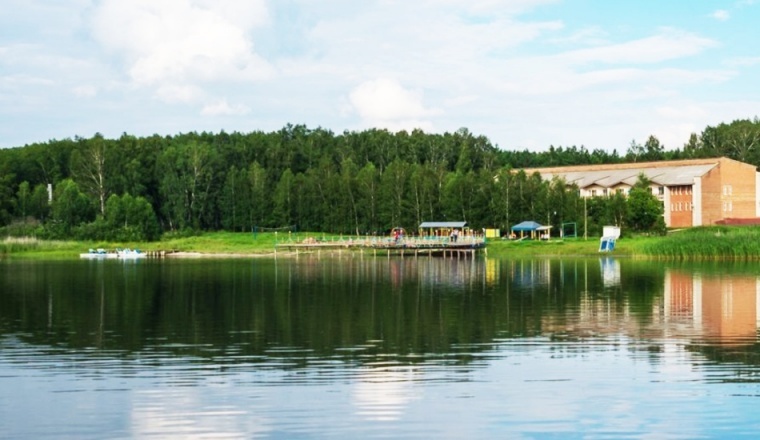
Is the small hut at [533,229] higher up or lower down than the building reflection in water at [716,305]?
higher up

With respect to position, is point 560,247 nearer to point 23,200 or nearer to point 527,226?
point 527,226

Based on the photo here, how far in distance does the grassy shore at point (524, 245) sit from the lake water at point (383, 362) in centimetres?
2555

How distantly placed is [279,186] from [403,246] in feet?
86.4

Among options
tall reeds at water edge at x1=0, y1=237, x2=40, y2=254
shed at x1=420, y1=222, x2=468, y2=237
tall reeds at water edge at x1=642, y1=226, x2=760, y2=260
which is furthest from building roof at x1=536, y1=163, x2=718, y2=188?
tall reeds at water edge at x1=0, y1=237, x2=40, y2=254

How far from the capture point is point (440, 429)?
17891 millimetres

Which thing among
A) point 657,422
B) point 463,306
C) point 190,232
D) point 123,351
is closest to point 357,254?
point 190,232

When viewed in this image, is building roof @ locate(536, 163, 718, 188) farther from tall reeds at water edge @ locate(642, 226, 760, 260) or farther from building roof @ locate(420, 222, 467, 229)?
tall reeds at water edge @ locate(642, 226, 760, 260)

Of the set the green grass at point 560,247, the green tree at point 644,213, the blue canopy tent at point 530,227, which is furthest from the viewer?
the blue canopy tent at point 530,227

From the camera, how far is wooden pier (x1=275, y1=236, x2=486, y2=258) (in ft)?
318

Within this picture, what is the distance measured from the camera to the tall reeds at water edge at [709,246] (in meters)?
74.6

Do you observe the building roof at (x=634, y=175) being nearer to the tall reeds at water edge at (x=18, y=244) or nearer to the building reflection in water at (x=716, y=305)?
the tall reeds at water edge at (x=18, y=244)

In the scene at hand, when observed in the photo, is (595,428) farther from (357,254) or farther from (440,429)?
(357,254)

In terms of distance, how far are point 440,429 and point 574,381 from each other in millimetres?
5672

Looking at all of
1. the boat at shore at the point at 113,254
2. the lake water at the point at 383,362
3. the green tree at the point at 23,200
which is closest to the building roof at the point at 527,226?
the boat at shore at the point at 113,254
